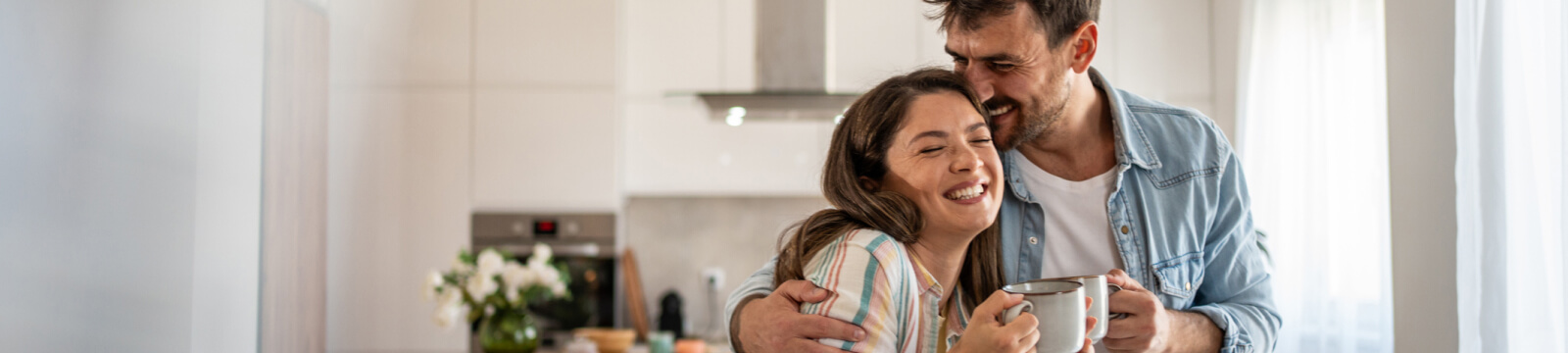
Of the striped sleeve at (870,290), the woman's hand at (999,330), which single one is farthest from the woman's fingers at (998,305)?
the striped sleeve at (870,290)

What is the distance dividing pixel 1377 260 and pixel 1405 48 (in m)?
1.56

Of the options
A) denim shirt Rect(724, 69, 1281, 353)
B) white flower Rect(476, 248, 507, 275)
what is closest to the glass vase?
white flower Rect(476, 248, 507, 275)

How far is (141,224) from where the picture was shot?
35 cm

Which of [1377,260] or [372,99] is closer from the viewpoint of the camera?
[1377,260]

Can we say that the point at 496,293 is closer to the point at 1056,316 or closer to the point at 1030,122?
the point at 1030,122

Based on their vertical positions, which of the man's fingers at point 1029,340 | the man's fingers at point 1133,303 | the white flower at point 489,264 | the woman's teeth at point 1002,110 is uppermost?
the woman's teeth at point 1002,110

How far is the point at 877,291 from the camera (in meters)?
0.86

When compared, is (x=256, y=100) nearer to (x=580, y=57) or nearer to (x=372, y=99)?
(x=580, y=57)

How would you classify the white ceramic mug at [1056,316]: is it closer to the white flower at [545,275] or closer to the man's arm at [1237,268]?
the man's arm at [1237,268]

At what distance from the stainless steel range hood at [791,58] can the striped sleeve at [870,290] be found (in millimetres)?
1640

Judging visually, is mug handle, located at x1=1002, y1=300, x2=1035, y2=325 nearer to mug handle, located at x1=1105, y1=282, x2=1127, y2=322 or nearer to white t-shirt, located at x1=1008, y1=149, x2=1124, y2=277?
mug handle, located at x1=1105, y1=282, x2=1127, y2=322

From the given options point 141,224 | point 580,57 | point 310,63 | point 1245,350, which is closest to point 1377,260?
point 1245,350

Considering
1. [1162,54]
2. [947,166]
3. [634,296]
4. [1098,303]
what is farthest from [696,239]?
[1098,303]

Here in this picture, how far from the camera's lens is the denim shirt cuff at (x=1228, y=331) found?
1.02 metres
